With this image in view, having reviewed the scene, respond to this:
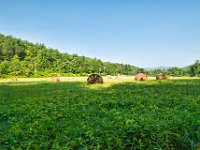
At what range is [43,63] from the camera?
123m

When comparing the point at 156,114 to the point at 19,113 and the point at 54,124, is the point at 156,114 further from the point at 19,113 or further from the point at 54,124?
the point at 19,113

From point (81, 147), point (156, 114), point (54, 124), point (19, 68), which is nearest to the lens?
point (81, 147)

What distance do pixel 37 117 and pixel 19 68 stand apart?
105248 mm

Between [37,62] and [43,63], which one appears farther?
[37,62]

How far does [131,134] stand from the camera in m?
7.36

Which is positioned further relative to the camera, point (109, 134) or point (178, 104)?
point (178, 104)

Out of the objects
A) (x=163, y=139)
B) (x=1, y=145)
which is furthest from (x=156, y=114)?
(x=1, y=145)

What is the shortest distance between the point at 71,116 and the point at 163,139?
367cm

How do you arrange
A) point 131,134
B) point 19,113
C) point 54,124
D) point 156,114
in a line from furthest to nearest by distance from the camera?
point 19,113, point 156,114, point 54,124, point 131,134

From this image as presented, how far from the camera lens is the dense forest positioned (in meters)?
110

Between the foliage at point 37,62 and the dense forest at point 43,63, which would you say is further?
the foliage at point 37,62

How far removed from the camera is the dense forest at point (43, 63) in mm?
109500

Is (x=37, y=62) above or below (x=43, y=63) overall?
above

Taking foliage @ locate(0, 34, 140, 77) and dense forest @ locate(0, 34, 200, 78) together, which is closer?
dense forest @ locate(0, 34, 200, 78)
